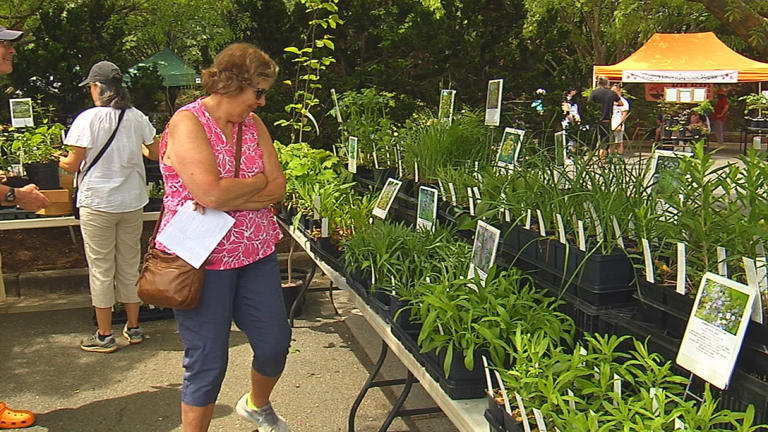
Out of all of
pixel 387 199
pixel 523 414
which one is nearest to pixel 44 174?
pixel 387 199

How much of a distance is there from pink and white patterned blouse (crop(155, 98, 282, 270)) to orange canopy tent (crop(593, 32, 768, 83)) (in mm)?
14409

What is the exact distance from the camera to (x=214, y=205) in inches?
109

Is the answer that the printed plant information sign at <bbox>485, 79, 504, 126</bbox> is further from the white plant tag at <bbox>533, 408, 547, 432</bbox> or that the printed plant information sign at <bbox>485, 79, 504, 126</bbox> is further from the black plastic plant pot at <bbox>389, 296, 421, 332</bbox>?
the white plant tag at <bbox>533, 408, 547, 432</bbox>

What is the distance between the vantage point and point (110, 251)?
14.8ft

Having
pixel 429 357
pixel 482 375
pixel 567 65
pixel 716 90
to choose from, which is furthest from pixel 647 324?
pixel 716 90

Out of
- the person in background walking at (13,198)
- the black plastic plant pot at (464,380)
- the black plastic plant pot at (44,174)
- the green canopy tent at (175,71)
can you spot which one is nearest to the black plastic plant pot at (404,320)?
the black plastic plant pot at (464,380)

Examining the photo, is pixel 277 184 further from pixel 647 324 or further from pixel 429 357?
pixel 647 324

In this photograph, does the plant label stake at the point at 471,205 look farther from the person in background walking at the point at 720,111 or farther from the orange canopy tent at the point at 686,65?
the person in background walking at the point at 720,111

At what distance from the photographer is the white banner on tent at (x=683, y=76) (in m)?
15.8

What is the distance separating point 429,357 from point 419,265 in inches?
23.1

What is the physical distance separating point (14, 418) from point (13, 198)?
3.37ft

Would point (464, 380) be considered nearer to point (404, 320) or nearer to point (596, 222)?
point (404, 320)

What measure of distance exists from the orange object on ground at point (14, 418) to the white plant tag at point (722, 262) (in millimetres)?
3096

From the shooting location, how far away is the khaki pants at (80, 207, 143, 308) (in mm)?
4391
